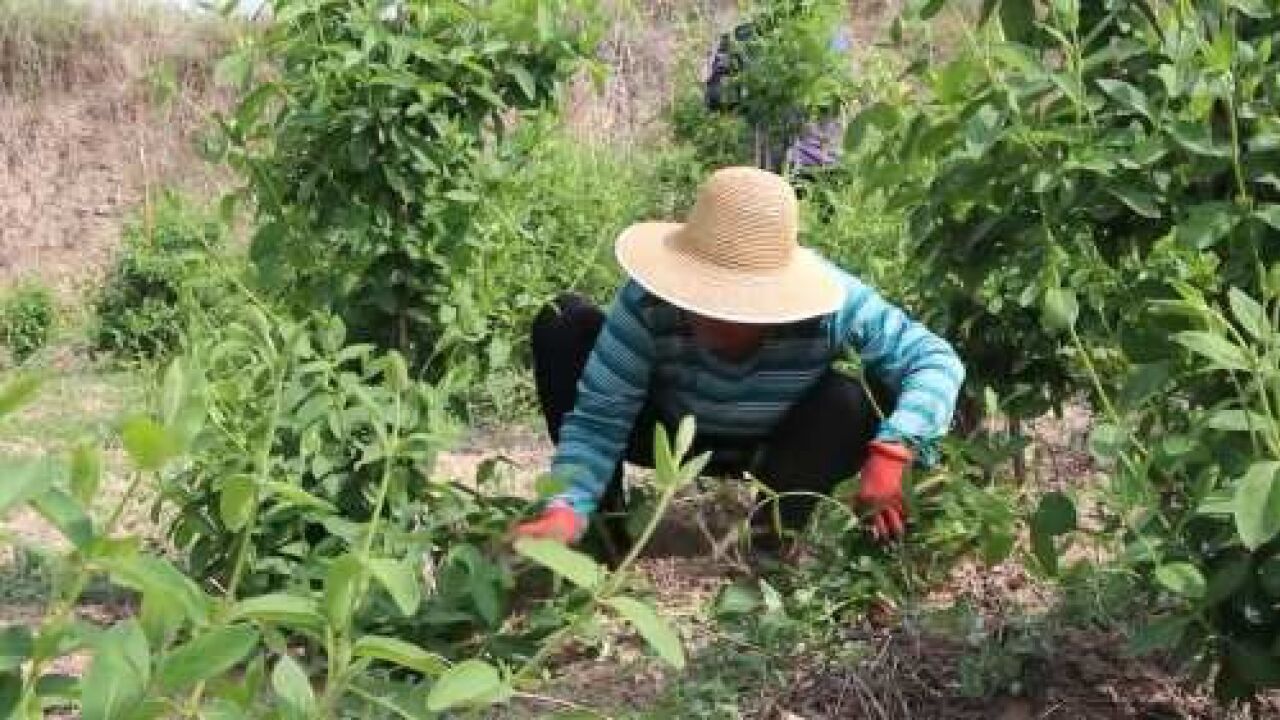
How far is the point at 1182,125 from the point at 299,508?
4.41 ft

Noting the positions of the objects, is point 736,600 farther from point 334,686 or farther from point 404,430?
point 334,686

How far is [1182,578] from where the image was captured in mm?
1821

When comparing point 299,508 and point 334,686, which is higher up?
point 334,686

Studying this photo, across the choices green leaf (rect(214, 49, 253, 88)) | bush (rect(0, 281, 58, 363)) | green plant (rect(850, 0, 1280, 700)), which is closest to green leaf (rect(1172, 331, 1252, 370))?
green plant (rect(850, 0, 1280, 700))

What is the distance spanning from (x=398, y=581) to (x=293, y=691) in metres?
0.10

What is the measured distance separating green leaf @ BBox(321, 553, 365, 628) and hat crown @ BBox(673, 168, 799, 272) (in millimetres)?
1512

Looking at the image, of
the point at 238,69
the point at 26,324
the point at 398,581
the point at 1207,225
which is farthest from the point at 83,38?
the point at 398,581

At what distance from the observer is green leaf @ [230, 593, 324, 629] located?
1095 millimetres

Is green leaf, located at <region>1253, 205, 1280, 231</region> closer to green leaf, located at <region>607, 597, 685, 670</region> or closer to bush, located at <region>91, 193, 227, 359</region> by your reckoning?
green leaf, located at <region>607, 597, 685, 670</region>

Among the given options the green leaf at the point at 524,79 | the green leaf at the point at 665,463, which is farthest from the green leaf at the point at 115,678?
the green leaf at the point at 524,79

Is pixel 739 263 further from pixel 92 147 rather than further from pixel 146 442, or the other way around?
pixel 92 147

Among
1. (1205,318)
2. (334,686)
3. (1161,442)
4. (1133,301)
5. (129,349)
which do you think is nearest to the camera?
(334,686)

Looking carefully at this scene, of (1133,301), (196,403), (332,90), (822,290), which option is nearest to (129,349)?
(332,90)

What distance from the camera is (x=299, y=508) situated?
2572 mm
